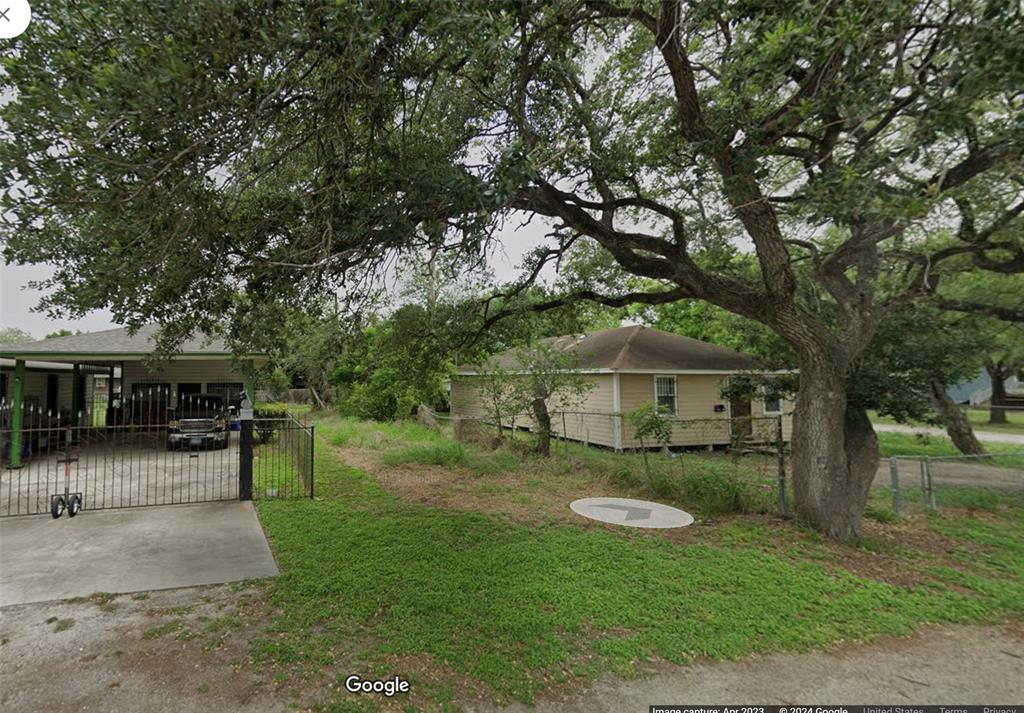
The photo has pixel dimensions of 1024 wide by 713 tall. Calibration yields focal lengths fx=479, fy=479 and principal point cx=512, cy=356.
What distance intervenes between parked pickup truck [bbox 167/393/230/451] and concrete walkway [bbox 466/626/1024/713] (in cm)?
1143

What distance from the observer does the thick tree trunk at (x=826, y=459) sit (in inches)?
243

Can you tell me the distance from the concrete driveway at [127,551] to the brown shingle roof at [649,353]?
8.06m

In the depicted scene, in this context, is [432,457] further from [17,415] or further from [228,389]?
[228,389]

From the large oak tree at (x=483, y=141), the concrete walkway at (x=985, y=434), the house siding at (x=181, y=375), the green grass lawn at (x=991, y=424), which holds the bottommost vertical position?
the green grass lawn at (x=991, y=424)

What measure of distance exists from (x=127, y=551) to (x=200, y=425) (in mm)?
8295

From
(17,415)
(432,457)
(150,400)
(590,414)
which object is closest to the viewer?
(17,415)

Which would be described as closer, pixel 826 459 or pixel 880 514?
pixel 826 459

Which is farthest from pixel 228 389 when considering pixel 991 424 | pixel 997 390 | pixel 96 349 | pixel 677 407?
pixel 997 390

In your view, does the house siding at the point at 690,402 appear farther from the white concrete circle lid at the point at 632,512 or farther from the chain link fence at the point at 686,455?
the white concrete circle lid at the point at 632,512

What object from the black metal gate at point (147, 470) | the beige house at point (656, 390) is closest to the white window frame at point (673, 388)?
the beige house at point (656, 390)

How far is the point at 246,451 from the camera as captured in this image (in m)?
7.66

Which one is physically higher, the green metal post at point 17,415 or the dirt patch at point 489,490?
the green metal post at point 17,415

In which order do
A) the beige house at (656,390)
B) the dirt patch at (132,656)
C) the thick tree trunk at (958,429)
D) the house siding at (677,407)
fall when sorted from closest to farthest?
the dirt patch at (132,656) < the thick tree trunk at (958,429) < the beige house at (656,390) < the house siding at (677,407)

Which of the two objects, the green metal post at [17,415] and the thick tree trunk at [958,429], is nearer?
the green metal post at [17,415]
